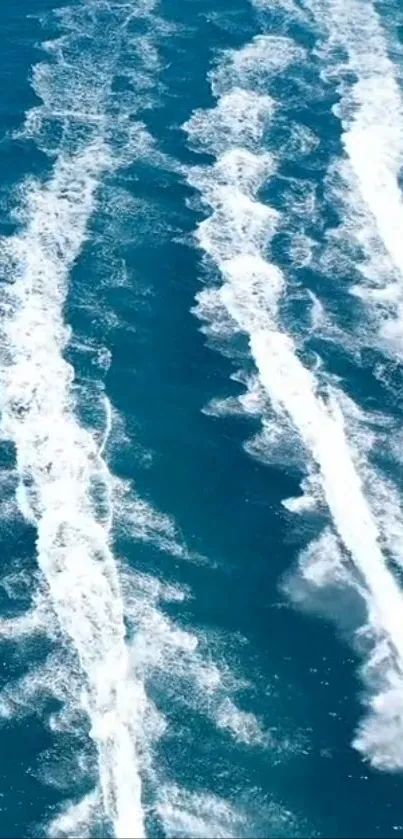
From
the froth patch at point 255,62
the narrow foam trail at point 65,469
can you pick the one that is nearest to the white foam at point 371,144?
the froth patch at point 255,62

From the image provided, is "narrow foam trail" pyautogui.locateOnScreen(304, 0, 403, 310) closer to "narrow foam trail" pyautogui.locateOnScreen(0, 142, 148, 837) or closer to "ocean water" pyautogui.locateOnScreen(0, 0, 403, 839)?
"ocean water" pyautogui.locateOnScreen(0, 0, 403, 839)

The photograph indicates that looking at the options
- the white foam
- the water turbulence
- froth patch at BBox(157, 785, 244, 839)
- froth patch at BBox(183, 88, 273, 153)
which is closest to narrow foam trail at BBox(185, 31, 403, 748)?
froth patch at BBox(183, 88, 273, 153)

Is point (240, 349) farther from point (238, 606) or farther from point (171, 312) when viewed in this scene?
point (238, 606)

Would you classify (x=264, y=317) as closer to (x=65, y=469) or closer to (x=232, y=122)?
(x=65, y=469)

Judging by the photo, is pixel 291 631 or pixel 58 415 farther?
pixel 58 415

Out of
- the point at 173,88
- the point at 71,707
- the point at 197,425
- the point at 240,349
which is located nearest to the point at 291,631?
the point at 71,707

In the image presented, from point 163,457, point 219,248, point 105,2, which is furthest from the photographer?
point 105,2

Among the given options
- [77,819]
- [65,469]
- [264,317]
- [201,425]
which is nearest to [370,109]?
[264,317]
